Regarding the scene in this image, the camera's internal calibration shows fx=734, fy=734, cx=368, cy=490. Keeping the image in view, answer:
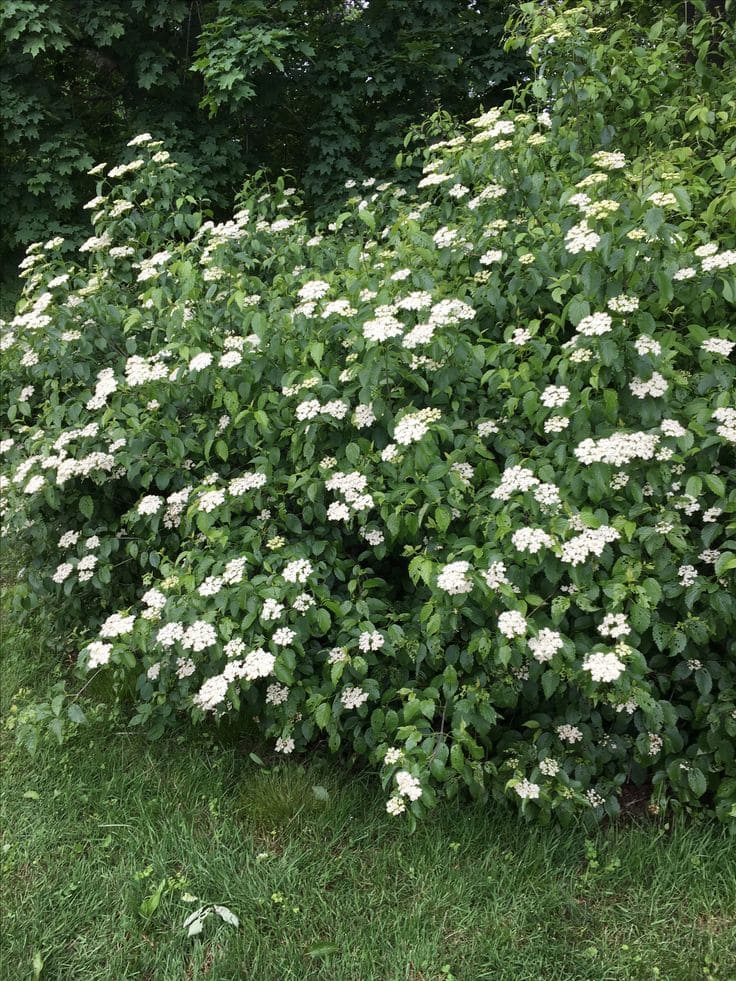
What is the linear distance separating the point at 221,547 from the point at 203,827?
941 mm

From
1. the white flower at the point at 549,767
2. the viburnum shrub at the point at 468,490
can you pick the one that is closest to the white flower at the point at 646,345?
the viburnum shrub at the point at 468,490

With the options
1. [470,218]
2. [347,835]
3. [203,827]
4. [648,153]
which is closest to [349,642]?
[347,835]

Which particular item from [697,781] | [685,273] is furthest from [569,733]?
[685,273]

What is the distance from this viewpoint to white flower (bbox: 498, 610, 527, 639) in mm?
1920

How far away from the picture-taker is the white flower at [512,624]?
192cm

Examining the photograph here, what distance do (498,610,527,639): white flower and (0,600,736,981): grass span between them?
30.5 inches

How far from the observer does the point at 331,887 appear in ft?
7.33

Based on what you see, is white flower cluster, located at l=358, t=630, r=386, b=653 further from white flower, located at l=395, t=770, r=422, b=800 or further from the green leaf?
the green leaf

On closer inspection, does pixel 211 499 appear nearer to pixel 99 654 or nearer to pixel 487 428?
pixel 99 654

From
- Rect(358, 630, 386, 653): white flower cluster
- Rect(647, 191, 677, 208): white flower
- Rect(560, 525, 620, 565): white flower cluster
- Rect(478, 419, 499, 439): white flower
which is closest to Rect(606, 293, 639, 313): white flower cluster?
Rect(647, 191, 677, 208): white flower

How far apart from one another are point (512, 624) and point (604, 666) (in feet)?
0.82

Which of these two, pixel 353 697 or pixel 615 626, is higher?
pixel 615 626

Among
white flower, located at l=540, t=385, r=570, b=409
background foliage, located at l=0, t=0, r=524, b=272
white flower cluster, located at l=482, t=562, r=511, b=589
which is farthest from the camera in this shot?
background foliage, located at l=0, t=0, r=524, b=272

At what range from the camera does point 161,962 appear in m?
2.02
